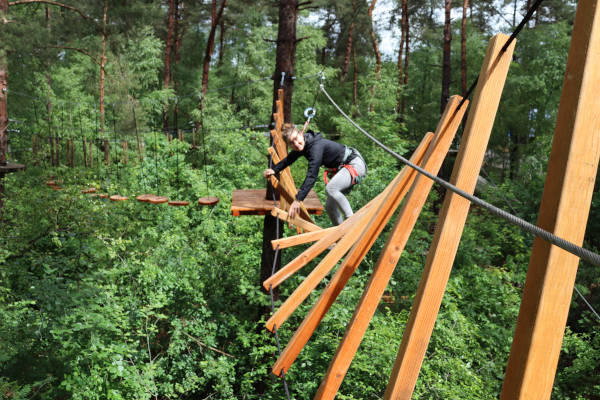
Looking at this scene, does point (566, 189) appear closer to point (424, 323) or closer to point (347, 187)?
point (424, 323)

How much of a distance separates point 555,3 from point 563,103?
65.4 ft

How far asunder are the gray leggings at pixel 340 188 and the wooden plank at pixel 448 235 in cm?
261

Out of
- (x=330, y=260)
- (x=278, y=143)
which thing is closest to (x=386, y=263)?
(x=330, y=260)

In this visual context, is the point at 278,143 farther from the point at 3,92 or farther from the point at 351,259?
the point at 3,92

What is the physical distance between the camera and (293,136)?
138 inches

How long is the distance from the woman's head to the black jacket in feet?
0.31

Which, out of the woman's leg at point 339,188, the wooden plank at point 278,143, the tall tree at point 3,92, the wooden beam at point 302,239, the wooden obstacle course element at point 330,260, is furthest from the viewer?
the tall tree at point 3,92

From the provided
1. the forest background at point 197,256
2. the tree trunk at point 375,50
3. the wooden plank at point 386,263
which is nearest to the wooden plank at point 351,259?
the wooden plank at point 386,263

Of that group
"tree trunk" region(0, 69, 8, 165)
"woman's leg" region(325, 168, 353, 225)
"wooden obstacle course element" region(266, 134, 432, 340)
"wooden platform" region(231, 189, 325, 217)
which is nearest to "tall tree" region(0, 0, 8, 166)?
"tree trunk" region(0, 69, 8, 165)

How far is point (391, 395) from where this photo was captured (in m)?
1.08

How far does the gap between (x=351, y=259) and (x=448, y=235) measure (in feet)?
1.67

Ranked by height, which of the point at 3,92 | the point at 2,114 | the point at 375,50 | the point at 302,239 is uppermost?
the point at 375,50

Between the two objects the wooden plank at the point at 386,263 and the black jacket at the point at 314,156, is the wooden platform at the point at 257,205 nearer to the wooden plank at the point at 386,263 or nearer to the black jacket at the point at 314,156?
the black jacket at the point at 314,156

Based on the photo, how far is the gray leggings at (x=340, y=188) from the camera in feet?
12.4
